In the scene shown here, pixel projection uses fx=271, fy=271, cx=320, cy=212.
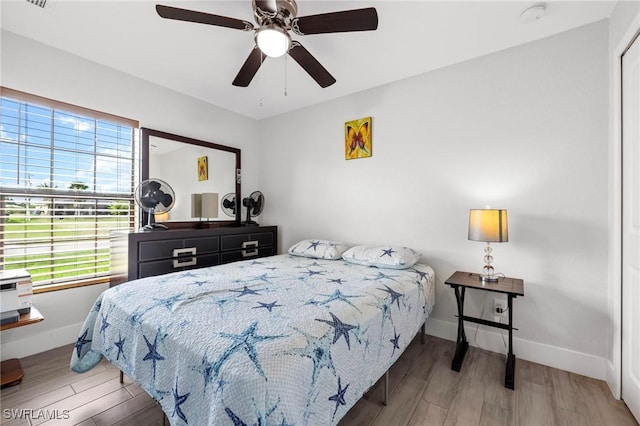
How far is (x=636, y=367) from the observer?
1539mm

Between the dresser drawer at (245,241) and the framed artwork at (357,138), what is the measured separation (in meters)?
1.46

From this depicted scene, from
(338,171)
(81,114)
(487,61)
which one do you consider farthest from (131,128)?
(487,61)

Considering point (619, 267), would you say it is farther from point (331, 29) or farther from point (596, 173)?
point (331, 29)

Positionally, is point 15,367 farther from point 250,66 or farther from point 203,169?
point 250,66

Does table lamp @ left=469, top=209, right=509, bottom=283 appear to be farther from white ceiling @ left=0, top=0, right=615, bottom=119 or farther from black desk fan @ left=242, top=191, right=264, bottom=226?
black desk fan @ left=242, top=191, right=264, bottom=226

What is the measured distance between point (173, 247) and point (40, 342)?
1.22 meters

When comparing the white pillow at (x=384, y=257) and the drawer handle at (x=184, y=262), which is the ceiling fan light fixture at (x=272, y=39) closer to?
the white pillow at (x=384, y=257)

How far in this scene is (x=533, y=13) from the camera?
1.83 metres

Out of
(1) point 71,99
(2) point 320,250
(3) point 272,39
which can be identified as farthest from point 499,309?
(1) point 71,99

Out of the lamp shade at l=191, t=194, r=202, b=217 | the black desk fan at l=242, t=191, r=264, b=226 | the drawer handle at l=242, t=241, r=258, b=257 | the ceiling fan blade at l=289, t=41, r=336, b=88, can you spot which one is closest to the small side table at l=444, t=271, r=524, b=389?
the ceiling fan blade at l=289, t=41, r=336, b=88

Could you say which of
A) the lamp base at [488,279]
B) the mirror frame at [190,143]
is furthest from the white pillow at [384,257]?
the mirror frame at [190,143]

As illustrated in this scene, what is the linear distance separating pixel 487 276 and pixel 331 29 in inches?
81.9

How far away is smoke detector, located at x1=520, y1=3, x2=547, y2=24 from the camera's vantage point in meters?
1.79

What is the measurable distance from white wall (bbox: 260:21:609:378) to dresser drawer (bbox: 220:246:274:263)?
3.60ft
